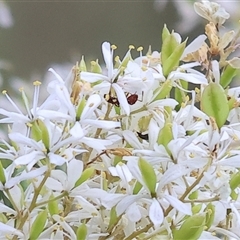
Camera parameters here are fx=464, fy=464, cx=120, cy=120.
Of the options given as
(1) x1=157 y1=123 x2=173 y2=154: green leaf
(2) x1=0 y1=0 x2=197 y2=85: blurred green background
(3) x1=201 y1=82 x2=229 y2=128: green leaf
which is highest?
(2) x1=0 y1=0 x2=197 y2=85: blurred green background

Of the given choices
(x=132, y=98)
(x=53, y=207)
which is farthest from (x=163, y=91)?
(x=53, y=207)

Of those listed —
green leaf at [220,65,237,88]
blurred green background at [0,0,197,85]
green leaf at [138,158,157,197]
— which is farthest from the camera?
blurred green background at [0,0,197,85]

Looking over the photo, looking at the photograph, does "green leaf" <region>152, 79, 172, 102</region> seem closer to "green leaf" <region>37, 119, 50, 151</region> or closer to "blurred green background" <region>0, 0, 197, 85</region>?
"green leaf" <region>37, 119, 50, 151</region>

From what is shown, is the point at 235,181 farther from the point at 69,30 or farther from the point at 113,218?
the point at 69,30

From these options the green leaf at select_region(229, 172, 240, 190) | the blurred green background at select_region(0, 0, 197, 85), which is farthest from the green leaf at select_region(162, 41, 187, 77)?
the blurred green background at select_region(0, 0, 197, 85)

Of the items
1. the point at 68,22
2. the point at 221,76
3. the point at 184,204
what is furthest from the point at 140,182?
the point at 68,22

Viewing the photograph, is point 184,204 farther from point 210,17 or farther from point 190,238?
point 210,17

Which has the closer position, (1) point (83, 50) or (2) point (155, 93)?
(2) point (155, 93)

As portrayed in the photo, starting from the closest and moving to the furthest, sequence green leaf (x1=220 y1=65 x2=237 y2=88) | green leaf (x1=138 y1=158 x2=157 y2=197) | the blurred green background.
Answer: green leaf (x1=138 y1=158 x2=157 y2=197) < green leaf (x1=220 y1=65 x2=237 y2=88) < the blurred green background
